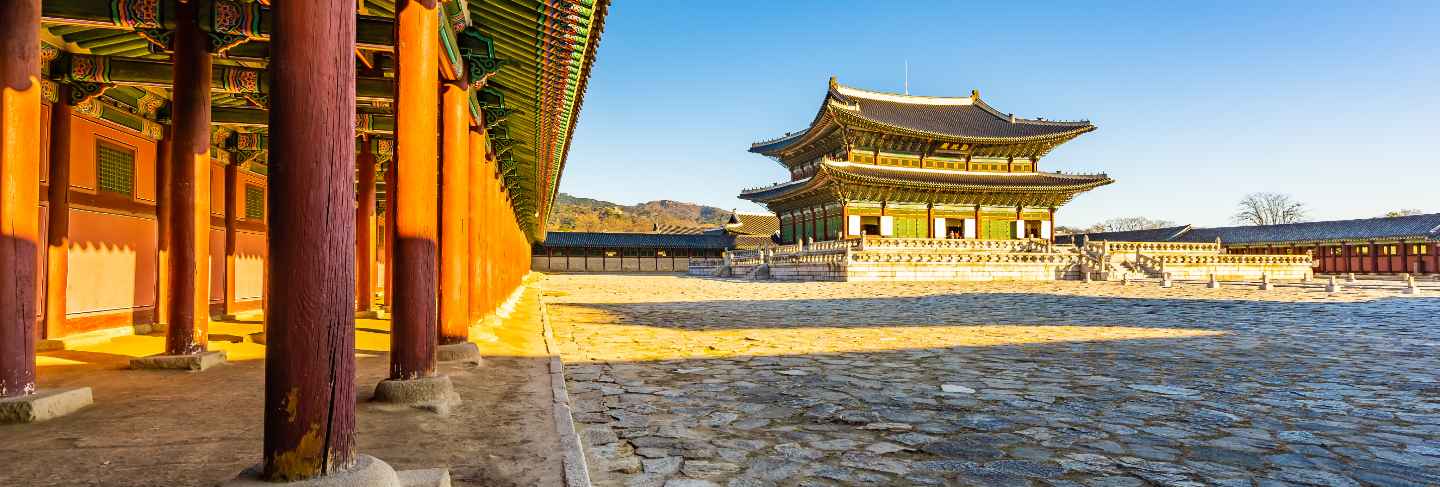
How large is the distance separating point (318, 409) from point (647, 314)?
13.7 metres

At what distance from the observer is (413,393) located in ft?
18.3

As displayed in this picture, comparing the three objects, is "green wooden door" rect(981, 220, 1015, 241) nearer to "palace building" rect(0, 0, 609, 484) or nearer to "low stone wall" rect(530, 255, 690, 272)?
"low stone wall" rect(530, 255, 690, 272)

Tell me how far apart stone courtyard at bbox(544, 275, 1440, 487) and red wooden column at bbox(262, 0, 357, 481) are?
1626mm

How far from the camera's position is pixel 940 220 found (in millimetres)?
43844

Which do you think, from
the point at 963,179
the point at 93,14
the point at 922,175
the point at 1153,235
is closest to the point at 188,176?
the point at 93,14

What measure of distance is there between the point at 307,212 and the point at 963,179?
4365cm

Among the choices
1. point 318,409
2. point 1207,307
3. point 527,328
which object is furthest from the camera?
point 1207,307

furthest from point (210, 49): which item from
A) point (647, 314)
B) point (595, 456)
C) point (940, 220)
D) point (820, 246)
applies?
point (940, 220)

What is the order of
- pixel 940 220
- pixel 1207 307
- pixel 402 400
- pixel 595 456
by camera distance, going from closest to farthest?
pixel 595 456 → pixel 402 400 → pixel 1207 307 → pixel 940 220

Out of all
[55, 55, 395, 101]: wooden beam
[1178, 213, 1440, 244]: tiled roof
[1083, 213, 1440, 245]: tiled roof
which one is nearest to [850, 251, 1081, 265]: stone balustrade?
[1083, 213, 1440, 245]: tiled roof

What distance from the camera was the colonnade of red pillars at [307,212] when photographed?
284 cm

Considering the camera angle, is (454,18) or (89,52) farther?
(89,52)

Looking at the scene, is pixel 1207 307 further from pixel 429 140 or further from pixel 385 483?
pixel 385 483

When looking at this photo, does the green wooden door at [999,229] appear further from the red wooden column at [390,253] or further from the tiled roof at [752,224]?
the red wooden column at [390,253]
